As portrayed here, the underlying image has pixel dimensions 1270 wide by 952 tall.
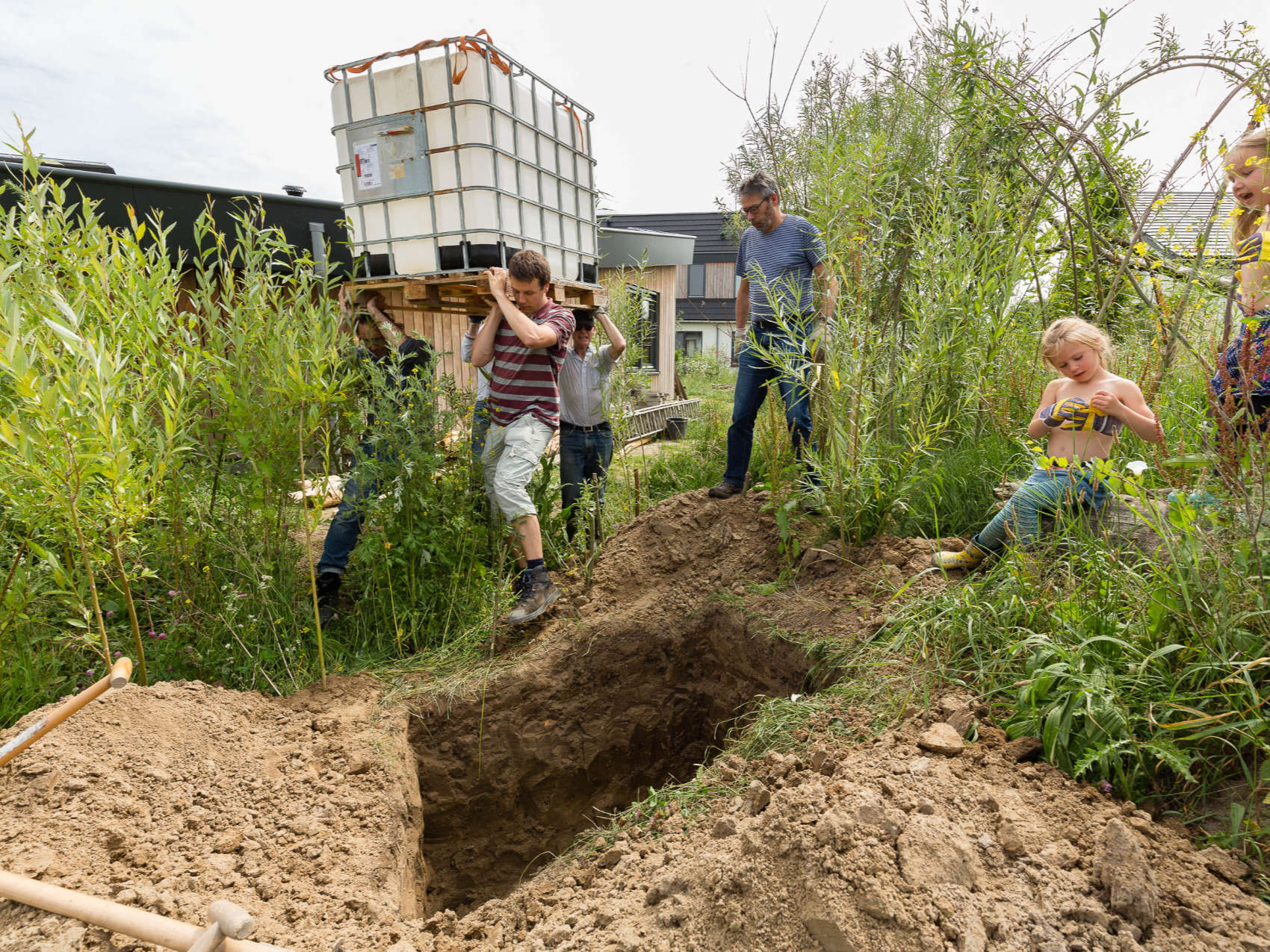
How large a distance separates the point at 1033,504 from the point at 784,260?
6.15 feet

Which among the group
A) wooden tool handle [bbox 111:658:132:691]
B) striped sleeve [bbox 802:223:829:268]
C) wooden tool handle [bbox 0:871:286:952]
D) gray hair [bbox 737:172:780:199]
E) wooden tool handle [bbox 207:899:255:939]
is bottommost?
wooden tool handle [bbox 0:871:286:952]

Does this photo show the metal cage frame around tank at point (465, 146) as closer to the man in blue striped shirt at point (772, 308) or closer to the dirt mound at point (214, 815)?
the man in blue striped shirt at point (772, 308)

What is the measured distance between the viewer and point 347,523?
349 centimetres

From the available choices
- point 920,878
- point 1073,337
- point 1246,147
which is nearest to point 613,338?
point 1073,337

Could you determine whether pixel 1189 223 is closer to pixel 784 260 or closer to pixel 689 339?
pixel 784 260

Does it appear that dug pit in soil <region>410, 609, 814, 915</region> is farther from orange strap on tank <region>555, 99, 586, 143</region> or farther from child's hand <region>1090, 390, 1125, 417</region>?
orange strap on tank <region>555, 99, 586, 143</region>

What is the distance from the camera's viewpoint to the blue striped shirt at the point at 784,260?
3629 mm

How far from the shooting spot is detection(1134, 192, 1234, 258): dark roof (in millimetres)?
2385

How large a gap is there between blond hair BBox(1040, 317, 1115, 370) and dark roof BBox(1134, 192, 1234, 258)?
34cm

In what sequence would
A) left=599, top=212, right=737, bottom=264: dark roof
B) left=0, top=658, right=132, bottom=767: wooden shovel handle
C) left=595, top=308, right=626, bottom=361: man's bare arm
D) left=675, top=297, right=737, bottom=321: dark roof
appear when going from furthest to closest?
left=599, top=212, right=737, bottom=264: dark roof < left=675, top=297, right=737, bottom=321: dark roof < left=595, top=308, right=626, bottom=361: man's bare arm < left=0, top=658, right=132, bottom=767: wooden shovel handle

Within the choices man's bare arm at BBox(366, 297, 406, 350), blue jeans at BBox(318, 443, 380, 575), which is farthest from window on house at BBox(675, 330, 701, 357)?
blue jeans at BBox(318, 443, 380, 575)

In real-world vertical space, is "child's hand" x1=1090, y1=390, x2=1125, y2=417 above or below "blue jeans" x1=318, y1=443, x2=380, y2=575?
above

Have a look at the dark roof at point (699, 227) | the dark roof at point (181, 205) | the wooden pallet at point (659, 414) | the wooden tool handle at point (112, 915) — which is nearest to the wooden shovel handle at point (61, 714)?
the wooden tool handle at point (112, 915)

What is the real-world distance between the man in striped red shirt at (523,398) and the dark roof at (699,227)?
52.9 ft
